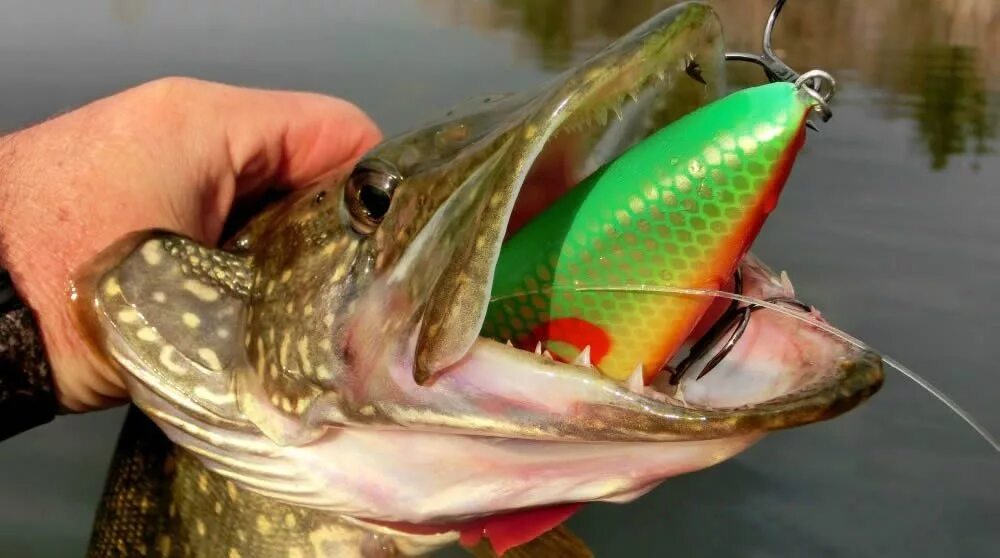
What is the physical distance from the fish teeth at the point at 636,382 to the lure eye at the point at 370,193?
404 millimetres

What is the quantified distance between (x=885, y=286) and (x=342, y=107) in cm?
251

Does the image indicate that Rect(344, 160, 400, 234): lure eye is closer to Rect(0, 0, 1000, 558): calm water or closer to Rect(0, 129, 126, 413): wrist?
Rect(0, 129, 126, 413): wrist

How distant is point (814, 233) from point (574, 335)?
3282 mm

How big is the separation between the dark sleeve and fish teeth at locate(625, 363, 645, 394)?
957 millimetres

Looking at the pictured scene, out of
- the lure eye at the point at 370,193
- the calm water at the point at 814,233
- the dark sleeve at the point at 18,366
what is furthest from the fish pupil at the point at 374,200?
the calm water at the point at 814,233

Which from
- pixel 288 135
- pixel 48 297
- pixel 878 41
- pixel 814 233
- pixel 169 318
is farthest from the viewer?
pixel 878 41

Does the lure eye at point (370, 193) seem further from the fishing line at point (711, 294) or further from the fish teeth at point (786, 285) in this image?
the fish teeth at point (786, 285)

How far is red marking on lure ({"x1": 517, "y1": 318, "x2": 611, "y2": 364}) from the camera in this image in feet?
3.56

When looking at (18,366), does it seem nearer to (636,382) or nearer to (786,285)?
(636,382)

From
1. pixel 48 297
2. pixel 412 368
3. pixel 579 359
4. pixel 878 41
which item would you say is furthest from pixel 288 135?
pixel 878 41

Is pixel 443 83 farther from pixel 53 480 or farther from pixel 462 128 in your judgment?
pixel 462 128

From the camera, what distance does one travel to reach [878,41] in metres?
11.3

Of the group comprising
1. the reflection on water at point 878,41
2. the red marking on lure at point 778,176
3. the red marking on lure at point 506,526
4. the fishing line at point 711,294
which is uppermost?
the red marking on lure at point 778,176

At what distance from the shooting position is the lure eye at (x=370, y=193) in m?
1.22
